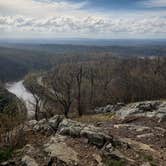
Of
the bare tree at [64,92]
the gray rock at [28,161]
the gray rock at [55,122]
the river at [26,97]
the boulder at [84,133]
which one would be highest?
the gray rock at [28,161]

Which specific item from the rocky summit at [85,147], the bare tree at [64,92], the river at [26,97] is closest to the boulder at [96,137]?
the rocky summit at [85,147]

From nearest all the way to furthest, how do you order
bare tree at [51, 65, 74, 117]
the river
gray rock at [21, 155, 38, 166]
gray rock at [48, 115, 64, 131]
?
gray rock at [21, 155, 38, 166] < gray rock at [48, 115, 64, 131] < bare tree at [51, 65, 74, 117] < the river

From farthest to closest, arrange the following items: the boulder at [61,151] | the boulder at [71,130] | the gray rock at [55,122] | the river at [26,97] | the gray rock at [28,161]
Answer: the river at [26,97]
the gray rock at [55,122]
the boulder at [71,130]
the boulder at [61,151]
the gray rock at [28,161]

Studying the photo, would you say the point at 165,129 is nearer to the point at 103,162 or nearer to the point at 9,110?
the point at 103,162

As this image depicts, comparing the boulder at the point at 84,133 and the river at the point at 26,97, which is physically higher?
the boulder at the point at 84,133

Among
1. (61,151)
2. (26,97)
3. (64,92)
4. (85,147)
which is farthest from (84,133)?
(26,97)

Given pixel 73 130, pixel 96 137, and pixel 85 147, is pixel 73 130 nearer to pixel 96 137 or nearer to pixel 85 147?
pixel 96 137

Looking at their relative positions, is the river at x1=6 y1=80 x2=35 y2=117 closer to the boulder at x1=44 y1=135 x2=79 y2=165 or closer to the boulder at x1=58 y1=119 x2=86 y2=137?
the boulder at x1=58 y1=119 x2=86 y2=137

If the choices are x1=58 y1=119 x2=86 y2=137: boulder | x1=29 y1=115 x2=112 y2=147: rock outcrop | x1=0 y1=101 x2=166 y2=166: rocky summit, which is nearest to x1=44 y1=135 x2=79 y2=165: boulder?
x1=0 y1=101 x2=166 y2=166: rocky summit

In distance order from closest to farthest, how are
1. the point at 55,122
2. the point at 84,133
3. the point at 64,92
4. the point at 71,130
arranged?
the point at 84,133
the point at 71,130
the point at 55,122
the point at 64,92

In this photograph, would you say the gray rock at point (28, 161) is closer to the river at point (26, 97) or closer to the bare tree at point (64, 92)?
the bare tree at point (64, 92)

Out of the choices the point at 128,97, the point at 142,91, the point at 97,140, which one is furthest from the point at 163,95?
the point at 97,140
